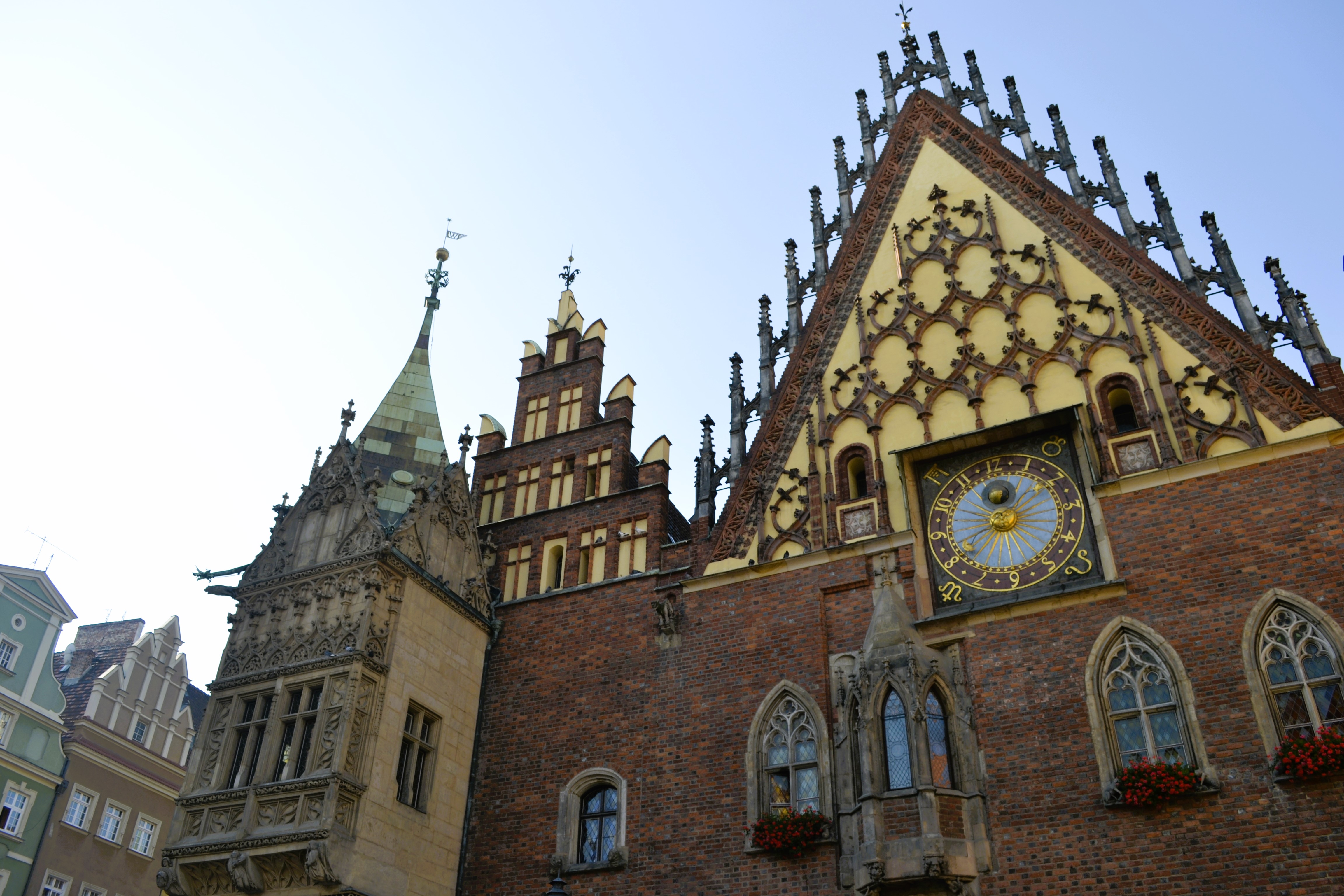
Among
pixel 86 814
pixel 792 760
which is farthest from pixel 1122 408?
pixel 86 814

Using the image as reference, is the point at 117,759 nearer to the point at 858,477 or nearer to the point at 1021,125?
the point at 858,477

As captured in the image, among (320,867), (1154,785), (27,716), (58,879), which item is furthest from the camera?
(27,716)

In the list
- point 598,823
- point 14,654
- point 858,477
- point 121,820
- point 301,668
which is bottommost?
point 598,823

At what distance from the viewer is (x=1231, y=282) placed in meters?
15.0

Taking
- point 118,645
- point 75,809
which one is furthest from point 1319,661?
point 118,645

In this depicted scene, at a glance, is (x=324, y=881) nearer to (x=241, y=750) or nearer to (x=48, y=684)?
(x=241, y=750)

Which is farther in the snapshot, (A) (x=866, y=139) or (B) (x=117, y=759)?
(B) (x=117, y=759)

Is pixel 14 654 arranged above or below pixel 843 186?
below

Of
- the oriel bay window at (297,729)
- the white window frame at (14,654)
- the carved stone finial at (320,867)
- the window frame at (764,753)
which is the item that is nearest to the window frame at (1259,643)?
the window frame at (764,753)

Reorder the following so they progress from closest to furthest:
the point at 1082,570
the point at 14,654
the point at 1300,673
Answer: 1. the point at 1300,673
2. the point at 1082,570
3. the point at 14,654

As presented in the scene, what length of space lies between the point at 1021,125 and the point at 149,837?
24.1m

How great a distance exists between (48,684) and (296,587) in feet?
40.8

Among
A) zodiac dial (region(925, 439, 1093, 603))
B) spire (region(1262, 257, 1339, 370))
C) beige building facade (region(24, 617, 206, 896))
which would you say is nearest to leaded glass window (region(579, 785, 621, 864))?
zodiac dial (region(925, 439, 1093, 603))

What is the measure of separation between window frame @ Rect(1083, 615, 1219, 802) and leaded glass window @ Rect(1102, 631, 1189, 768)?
1.8 inches
